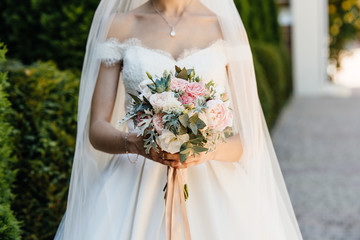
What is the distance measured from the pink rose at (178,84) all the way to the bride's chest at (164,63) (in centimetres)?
43

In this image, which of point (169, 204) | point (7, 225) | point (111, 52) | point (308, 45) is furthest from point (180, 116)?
point (308, 45)

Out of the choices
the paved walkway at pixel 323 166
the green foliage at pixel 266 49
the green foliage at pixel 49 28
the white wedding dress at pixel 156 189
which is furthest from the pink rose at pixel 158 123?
the green foliage at pixel 266 49

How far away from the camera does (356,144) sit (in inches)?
337

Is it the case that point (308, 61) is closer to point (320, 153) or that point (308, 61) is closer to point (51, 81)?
point (320, 153)

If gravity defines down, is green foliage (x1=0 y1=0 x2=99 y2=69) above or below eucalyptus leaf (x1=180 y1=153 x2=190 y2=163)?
above

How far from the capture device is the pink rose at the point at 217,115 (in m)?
2.03

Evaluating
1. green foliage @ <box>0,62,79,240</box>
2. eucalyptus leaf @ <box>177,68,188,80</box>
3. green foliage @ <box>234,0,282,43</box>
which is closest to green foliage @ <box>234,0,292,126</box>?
green foliage @ <box>234,0,282,43</box>

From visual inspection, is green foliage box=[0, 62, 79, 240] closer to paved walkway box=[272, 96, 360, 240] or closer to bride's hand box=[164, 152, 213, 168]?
bride's hand box=[164, 152, 213, 168]

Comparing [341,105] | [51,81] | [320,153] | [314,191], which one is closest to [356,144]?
[320,153]

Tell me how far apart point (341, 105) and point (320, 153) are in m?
5.26

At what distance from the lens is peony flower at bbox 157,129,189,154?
6.58ft

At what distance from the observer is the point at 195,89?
2068 mm

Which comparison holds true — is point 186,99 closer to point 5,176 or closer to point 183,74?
point 183,74

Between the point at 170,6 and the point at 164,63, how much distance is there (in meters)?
0.32
